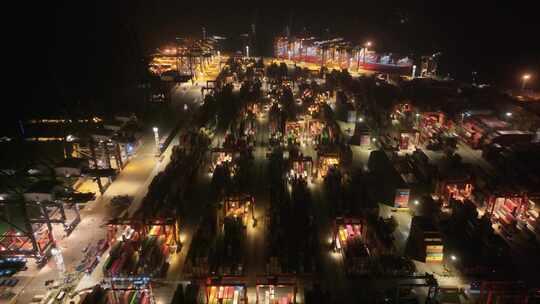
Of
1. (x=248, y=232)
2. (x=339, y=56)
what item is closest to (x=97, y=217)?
(x=248, y=232)

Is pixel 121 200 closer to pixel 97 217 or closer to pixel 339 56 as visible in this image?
pixel 97 217

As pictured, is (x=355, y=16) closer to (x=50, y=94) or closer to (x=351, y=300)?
(x=50, y=94)

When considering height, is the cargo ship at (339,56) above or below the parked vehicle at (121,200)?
above

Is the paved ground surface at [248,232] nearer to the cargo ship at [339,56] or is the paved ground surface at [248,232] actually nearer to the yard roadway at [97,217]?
the yard roadway at [97,217]

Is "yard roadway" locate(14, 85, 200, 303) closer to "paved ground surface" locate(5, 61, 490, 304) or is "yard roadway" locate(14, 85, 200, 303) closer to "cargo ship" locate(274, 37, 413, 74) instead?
"paved ground surface" locate(5, 61, 490, 304)

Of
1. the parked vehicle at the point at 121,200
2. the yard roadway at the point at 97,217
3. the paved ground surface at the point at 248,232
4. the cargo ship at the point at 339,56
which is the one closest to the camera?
the paved ground surface at the point at 248,232

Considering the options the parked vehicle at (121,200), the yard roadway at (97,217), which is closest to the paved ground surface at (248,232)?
the yard roadway at (97,217)

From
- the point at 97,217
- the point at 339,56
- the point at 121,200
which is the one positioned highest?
the point at 339,56

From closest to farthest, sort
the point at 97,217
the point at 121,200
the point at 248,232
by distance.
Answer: the point at 248,232 → the point at 97,217 → the point at 121,200

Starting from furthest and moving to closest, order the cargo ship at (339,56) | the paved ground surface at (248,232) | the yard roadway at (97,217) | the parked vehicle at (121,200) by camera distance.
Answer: the cargo ship at (339,56), the parked vehicle at (121,200), the yard roadway at (97,217), the paved ground surface at (248,232)

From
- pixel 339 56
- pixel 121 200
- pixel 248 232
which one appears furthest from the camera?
pixel 339 56

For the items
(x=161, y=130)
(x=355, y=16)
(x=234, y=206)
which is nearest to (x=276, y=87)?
(x=161, y=130)

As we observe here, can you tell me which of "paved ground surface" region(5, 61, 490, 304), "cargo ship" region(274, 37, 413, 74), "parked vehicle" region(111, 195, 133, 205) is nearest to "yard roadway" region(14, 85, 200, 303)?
"paved ground surface" region(5, 61, 490, 304)
